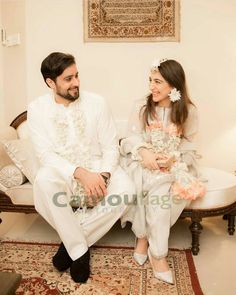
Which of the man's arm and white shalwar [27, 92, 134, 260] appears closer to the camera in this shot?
white shalwar [27, 92, 134, 260]

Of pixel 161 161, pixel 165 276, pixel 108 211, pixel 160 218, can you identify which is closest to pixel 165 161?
pixel 161 161

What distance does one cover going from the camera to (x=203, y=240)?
2.61m

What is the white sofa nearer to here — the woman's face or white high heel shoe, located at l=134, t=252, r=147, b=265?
white high heel shoe, located at l=134, t=252, r=147, b=265

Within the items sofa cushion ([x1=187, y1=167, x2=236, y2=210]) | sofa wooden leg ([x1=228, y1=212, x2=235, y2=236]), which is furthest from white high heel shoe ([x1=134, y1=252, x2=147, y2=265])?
sofa wooden leg ([x1=228, y1=212, x2=235, y2=236])

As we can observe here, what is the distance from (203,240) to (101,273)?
0.87m

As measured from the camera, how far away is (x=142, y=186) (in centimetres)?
232

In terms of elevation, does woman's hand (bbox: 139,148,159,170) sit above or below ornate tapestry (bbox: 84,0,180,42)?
below

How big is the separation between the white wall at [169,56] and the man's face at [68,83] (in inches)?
35.6

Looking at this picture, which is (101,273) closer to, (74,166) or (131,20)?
(74,166)

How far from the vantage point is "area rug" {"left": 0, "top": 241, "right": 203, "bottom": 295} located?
1953mm

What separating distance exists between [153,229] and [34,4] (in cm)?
227

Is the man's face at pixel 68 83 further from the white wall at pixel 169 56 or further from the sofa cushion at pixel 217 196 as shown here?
the sofa cushion at pixel 217 196

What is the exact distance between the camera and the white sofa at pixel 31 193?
2369 mm

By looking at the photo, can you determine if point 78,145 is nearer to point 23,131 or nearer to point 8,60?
point 23,131
